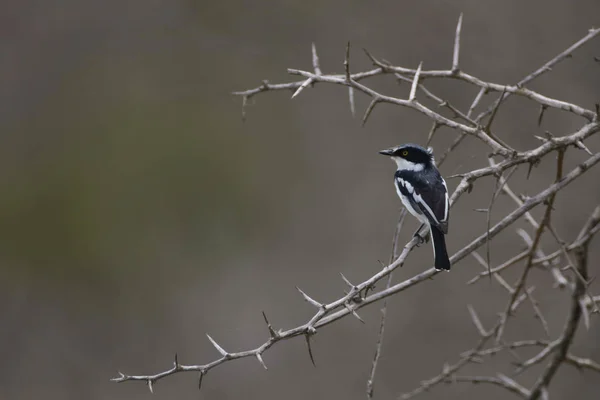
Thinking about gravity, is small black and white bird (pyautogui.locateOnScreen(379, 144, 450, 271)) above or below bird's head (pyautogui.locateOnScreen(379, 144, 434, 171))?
below

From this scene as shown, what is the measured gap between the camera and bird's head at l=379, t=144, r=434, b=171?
457 cm

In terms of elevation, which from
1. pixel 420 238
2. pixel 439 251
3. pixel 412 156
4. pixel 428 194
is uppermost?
pixel 412 156

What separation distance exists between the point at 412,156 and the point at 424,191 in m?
0.45

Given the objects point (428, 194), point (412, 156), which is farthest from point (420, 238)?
point (412, 156)

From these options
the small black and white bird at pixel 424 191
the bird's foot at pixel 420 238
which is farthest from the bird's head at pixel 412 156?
the bird's foot at pixel 420 238

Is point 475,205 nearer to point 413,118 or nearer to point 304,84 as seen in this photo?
point 413,118

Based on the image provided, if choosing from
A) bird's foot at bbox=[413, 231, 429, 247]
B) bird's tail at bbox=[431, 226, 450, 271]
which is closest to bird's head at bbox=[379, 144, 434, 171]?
bird's foot at bbox=[413, 231, 429, 247]

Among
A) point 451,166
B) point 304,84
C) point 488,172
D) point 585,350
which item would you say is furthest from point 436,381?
point 451,166

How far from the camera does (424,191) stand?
423 centimetres

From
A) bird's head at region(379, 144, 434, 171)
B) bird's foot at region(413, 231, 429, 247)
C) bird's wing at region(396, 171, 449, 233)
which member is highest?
bird's head at region(379, 144, 434, 171)

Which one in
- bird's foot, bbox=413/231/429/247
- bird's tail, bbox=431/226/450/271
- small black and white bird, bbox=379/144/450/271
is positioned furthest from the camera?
small black and white bird, bbox=379/144/450/271

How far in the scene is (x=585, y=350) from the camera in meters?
5.61

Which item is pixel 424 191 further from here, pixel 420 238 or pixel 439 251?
pixel 439 251

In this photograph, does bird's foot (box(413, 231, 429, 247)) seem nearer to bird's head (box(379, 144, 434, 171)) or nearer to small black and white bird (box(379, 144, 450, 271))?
small black and white bird (box(379, 144, 450, 271))
